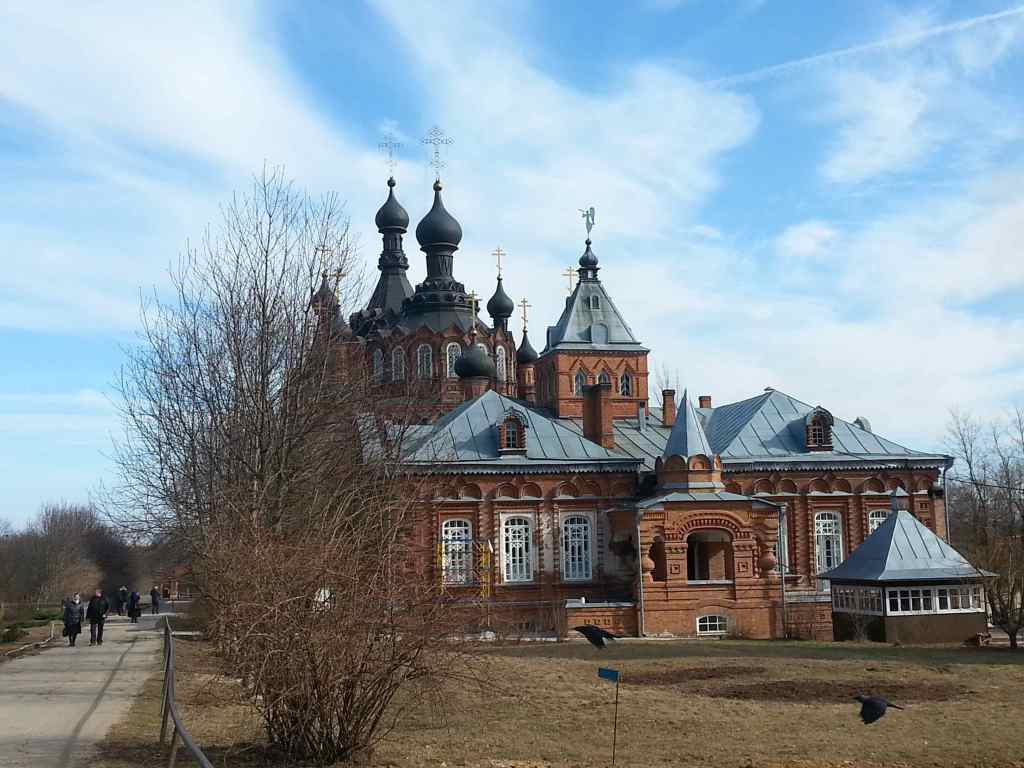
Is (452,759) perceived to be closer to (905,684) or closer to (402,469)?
(905,684)

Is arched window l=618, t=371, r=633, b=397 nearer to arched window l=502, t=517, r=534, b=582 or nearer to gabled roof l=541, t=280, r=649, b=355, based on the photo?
gabled roof l=541, t=280, r=649, b=355

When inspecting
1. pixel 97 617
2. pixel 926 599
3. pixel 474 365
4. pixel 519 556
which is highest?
pixel 474 365

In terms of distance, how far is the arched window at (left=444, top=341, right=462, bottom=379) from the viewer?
5194 cm

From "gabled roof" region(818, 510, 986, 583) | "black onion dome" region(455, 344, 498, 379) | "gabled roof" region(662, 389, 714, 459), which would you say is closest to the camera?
Result: "gabled roof" region(818, 510, 986, 583)

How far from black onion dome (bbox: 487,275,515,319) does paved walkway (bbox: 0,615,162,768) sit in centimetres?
3008

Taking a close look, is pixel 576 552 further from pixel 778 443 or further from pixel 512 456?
pixel 778 443

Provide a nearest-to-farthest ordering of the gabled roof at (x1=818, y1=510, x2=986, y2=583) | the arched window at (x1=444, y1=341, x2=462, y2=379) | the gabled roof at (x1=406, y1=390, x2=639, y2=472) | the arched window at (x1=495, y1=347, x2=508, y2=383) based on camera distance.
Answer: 1. the gabled roof at (x1=818, y1=510, x2=986, y2=583)
2. the gabled roof at (x1=406, y1=390, x2=639, y2=472)
3. the arched window at (x1=444, y1=341, x2=462, y2=379)
4. the arched window at (x1=495, y1=347, x2=508, y2=383)

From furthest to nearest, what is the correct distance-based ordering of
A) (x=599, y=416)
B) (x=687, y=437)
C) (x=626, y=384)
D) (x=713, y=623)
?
(x=626, y=384) → (x=599, y=416) → (x=687, y=437) → (x=713, y=623)

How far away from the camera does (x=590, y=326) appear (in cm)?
4706

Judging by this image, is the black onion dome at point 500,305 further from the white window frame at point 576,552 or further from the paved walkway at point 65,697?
the paved walkway at point 65,697

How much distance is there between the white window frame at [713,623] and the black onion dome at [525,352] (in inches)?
1012

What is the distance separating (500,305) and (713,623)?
2666cm

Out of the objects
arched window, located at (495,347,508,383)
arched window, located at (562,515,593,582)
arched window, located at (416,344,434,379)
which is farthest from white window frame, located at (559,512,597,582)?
arched window, located at (495,347,508,383)

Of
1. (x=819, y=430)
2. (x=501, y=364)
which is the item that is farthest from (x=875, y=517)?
(x=501, y=364)
